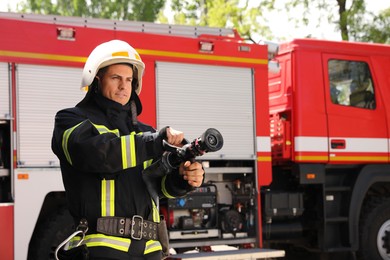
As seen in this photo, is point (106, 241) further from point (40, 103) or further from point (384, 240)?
point (384, 240)

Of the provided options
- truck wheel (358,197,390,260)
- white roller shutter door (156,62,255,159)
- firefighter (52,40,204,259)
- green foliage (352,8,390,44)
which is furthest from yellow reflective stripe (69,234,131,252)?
green foliage (352,8,390,44)

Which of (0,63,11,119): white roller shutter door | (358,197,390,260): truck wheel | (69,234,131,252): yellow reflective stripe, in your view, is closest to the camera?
(69,234,131,252): yellow reflective stripe

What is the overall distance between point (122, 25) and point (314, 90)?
251 cm

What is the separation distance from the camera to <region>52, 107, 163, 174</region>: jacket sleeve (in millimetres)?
3008

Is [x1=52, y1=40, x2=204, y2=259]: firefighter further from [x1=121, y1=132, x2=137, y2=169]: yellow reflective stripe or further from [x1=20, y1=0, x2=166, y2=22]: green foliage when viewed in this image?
[x1=20, y1=0, x2=166, y2=22]: green foliage

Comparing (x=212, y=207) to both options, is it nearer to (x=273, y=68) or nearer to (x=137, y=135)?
(x=273, y=68)

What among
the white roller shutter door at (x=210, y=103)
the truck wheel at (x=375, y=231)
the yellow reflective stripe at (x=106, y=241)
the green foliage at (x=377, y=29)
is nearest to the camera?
the yellow reflective stripe at (x=106, y=241)

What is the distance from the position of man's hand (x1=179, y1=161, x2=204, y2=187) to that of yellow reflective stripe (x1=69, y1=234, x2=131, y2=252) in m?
0.42

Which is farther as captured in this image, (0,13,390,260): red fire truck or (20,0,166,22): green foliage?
(20,0,166,22): green foliage

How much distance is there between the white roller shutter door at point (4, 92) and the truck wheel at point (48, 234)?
110 centimetres

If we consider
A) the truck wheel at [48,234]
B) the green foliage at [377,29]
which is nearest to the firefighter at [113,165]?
the truck wheel at [48,234]

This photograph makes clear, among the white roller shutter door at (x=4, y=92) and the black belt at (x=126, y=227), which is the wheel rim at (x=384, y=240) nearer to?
the white roller shutter door at (x=4, y=92)

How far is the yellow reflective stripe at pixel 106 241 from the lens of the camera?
3111 mm

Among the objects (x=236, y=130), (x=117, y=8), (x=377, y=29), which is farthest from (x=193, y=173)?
(x=117, y=8)
